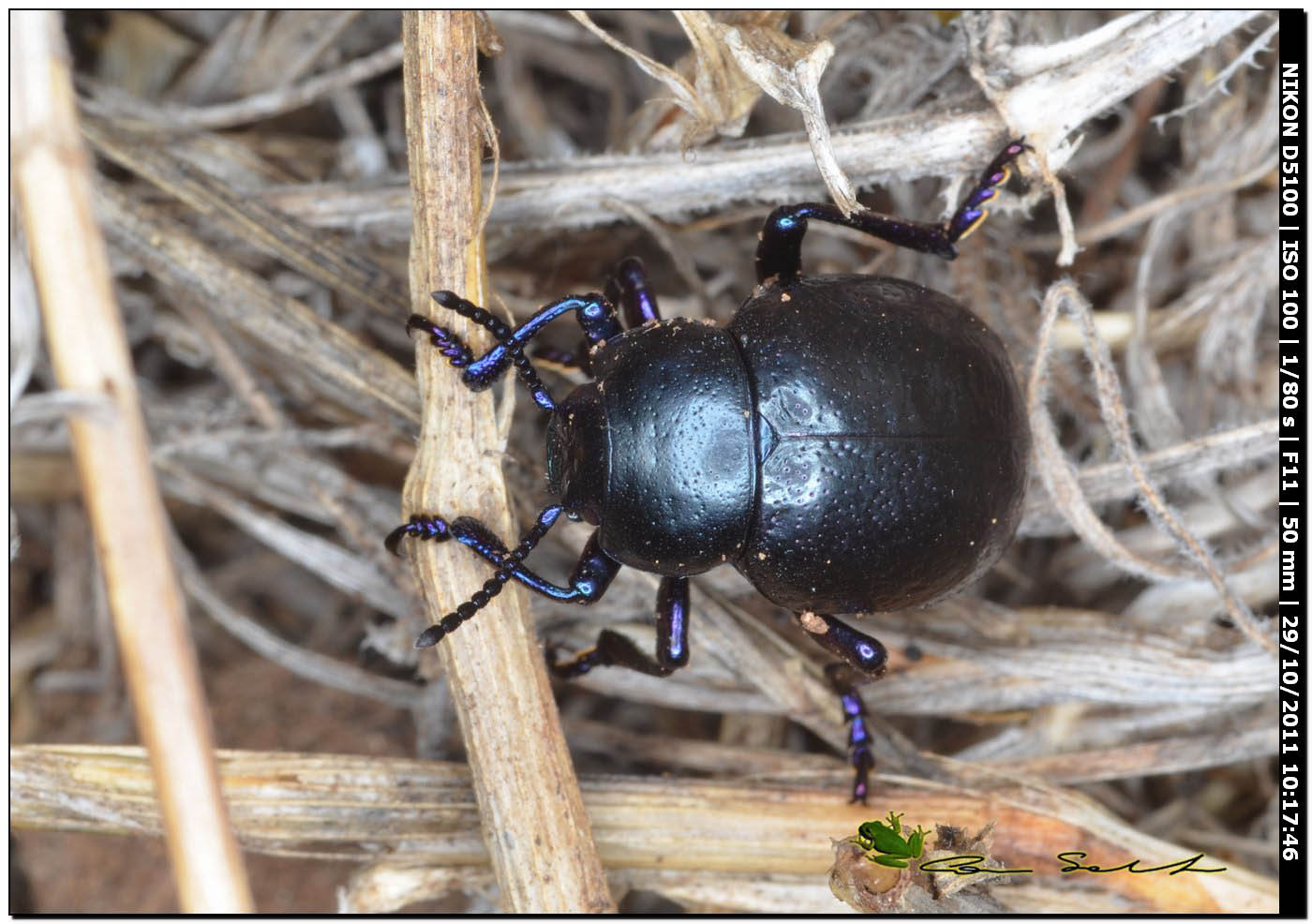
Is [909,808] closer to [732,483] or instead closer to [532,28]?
[732,483]

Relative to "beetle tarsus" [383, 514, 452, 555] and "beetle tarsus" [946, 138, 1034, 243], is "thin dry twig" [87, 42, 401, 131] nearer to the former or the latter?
"beetle tarsus" [383, 514, 452, 555]

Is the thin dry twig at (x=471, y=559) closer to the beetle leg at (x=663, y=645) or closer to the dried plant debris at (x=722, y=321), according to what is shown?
the dried plant debris at (x=722, y=321)

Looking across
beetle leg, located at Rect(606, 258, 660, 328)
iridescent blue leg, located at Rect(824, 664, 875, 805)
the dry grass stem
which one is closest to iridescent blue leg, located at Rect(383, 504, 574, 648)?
the dry grass stem

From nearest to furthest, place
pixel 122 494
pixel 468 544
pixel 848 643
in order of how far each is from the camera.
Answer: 1. pixel 122 494
2. pixel 468 544
3. pixel 848 643

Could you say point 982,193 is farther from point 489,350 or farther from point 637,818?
point 637,818

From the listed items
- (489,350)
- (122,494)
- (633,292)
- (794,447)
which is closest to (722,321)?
(633,292)
